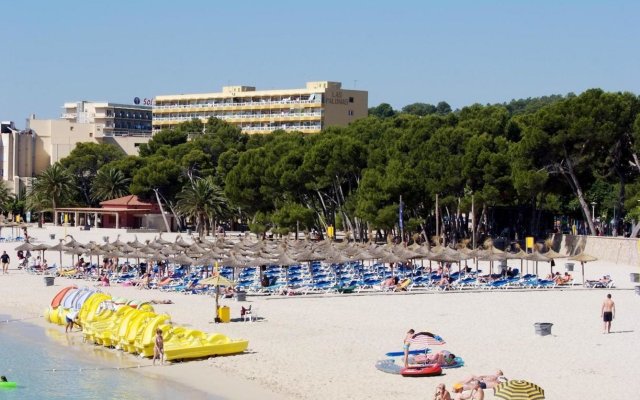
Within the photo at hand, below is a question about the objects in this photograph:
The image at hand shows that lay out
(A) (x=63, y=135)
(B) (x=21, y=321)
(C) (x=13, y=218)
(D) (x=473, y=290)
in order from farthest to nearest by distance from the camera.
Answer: (A) (x=63, y=135), (C) (x=13, y=218), (D) (x=473, y=290), (B) (x=21, y=321)

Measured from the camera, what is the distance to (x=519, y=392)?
56.7ft

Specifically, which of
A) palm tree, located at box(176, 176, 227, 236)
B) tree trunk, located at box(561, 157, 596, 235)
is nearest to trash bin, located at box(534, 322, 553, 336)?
tree trunk, located at box(561, 157, 596, 235)

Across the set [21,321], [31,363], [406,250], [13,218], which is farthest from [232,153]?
[31,363]

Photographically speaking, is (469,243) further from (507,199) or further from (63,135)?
(63,135)

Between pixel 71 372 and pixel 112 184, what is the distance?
A: 69.0 meters

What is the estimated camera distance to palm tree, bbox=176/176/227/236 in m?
74.5

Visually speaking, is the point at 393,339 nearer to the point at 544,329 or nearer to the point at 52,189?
the point at 544,329

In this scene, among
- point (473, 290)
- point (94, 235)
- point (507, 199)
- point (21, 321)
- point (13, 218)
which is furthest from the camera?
point (13, 218)

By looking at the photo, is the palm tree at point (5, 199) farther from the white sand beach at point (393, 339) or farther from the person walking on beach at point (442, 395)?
the person walking on beach at point (442, 395)

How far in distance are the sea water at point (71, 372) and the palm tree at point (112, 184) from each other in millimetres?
62159

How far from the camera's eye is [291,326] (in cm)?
2950

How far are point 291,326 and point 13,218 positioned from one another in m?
74.8

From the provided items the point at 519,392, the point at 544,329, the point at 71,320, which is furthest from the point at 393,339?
the point at 71,320

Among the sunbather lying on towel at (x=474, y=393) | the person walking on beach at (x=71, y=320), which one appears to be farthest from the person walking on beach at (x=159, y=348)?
the sunbather lying on towel at (x=474, y=393)
